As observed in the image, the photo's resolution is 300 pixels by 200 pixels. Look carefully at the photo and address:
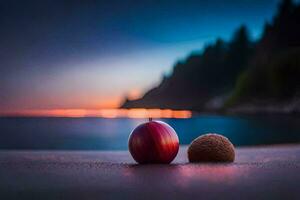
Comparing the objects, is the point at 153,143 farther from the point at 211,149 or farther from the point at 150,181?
the point at 150,181

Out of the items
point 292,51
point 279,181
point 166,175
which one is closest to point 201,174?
point 166,175

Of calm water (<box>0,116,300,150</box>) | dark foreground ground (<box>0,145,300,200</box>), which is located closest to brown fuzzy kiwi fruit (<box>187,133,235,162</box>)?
dark foreground ground (<box>0,145,300,200</box>)

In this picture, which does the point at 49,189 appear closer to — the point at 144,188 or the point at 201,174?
the point at 144,188

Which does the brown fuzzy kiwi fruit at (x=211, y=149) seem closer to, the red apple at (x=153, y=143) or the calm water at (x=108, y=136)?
the red apple at (x=153, y=143)

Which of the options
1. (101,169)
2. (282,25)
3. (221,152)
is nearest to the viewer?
(101,169)

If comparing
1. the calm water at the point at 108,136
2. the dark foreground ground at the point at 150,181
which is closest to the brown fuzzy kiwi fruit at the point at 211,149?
the dark foreground ground at the point at 150,181

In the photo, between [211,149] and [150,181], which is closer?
[150,181]

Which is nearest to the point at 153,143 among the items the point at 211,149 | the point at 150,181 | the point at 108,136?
the point at 211,149
